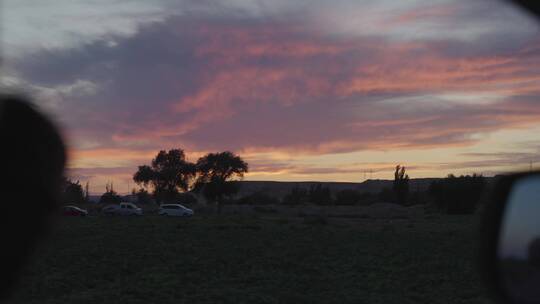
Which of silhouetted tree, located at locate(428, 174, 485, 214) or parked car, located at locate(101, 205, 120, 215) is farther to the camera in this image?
silhouetted tree, located at locate(428, 174, 485, 214)

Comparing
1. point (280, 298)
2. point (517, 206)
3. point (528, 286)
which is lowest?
point (280, 298)

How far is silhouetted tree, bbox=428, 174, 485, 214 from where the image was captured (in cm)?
7031

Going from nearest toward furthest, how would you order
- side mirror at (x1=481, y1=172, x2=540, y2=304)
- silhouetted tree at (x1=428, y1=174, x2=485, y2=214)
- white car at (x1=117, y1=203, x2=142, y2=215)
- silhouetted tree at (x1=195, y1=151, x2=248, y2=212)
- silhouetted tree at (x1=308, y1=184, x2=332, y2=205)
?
side mirror at (x1=481, y1=172, x2=540, y2=304), white car at (x1=117, y1=203, x2=142, y2=215), silhouetted tree at (x1=428, y1=174, x2=485, y2=214), silhouetted tree at (x1=195, y1=151, x2=248, y2=212), silhouetted tree at (x1=308, y1=184, x2=332, y2=205)

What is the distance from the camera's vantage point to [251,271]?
18672 millimetres

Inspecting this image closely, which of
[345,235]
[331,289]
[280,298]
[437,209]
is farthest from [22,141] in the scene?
[437,209]

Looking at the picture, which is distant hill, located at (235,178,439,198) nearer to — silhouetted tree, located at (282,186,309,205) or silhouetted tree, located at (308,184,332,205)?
silhouetted tree, located at (282,186,309,205)

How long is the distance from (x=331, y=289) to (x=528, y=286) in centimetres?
1403

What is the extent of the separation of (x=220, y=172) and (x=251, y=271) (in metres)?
75.7

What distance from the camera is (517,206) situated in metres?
1.84

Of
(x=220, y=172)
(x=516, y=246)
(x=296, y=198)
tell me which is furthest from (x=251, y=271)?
(x=296, y=198)

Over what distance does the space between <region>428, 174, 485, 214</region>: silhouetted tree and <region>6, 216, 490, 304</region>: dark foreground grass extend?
41.8 metres

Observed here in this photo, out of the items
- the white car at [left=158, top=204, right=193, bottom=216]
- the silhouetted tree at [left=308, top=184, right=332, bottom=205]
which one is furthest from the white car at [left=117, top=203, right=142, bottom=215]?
the silhouetted tree at [left=308, top=184, right=332, bottom=205]

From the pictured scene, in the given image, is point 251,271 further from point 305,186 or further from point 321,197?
point 305,186

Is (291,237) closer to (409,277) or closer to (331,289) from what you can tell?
(409,277)
